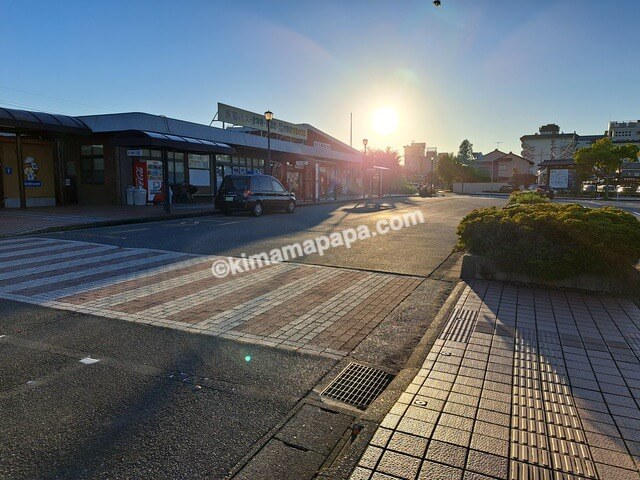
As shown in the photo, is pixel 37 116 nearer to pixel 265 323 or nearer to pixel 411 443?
pixel 265 323

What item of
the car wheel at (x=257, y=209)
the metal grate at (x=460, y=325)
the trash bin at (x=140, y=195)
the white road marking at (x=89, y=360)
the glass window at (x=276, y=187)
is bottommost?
the white road marking at (x=89, y=360)

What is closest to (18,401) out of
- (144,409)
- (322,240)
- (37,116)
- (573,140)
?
(144,409)

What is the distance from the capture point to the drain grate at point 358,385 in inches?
135

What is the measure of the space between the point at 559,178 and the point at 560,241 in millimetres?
51719

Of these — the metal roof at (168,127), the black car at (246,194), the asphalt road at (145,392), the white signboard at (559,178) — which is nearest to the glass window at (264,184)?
the black car at (246,194)

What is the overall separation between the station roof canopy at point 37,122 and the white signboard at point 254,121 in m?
9.35

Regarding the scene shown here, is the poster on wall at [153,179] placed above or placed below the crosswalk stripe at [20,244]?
above

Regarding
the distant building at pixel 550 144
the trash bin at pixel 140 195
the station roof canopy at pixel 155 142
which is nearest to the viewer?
the station roof canopy at pixel 155 142

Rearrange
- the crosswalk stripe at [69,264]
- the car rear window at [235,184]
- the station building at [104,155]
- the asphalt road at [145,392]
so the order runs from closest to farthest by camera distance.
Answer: the asphalt road at [145,392] < the crosswalk stripe at [69,264] < the car rear window at [235,184] < the station building at [104,155]

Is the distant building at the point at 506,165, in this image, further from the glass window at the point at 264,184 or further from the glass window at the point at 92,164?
the glass window at the point at 92,164

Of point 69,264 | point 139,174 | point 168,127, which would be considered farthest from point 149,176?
point 69,264

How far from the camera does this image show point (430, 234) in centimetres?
1380

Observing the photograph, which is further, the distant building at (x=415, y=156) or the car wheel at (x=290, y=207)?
the distant building at (x=415, y=156)

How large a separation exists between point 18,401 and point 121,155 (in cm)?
2193
